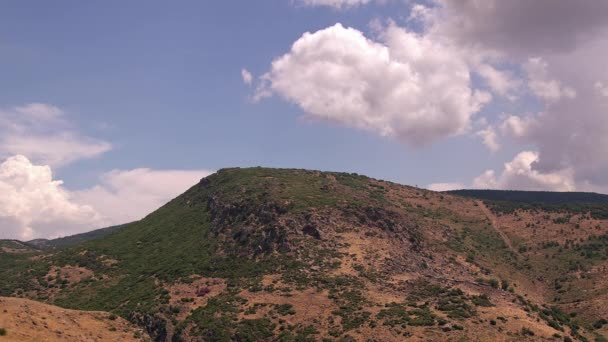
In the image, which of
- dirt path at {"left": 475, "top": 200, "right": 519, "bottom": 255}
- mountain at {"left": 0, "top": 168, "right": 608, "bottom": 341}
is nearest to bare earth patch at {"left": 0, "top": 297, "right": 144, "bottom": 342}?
mountain at {"left": 0, "top": 168, "right": 608, "bottom": 341}

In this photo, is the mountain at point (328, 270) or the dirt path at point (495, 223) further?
the dirt path at point (495, 223)

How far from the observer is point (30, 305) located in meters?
57.3

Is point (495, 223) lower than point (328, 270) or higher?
higher

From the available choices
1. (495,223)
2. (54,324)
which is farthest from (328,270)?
(495,223)

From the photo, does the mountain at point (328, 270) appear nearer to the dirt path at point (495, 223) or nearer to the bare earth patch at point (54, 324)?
the dirt path at point (495, 223)

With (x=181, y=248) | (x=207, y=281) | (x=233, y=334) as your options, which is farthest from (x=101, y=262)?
(x=233, y=334)

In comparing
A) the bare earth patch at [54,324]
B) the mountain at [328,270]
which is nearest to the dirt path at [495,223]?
the mountain at [328,270]

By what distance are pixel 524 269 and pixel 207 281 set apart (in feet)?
224

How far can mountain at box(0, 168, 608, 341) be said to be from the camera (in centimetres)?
6481

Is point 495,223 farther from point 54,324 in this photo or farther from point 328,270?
point 54,324

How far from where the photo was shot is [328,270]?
8056 cm

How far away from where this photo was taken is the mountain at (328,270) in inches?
2552

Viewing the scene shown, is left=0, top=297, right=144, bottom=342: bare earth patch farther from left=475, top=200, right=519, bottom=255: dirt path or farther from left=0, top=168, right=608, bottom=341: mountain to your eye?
left=475, top=200, right=519, bottom=255: dirt path

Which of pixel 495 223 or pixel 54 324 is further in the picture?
pixel 495 223
